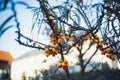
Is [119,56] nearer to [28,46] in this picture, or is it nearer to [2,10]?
[28,46]

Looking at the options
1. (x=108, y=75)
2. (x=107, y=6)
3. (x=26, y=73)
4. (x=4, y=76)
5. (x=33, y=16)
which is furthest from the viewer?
(x=4, y=76)

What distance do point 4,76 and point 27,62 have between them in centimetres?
578

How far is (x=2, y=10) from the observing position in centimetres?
112

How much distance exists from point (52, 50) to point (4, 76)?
2801cm

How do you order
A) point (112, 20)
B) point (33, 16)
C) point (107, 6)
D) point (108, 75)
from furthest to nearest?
1. point (108, 75)
2. point (112, 20)
3. point (107, 6)
4. point (33, 16)

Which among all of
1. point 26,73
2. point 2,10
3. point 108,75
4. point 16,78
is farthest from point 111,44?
point 16,78

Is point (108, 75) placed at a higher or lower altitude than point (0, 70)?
lower

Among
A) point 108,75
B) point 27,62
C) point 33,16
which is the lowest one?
point 108,75

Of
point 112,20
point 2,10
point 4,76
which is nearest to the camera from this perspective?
point 2,10

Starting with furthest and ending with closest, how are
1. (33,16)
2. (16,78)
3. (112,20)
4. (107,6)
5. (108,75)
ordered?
(16,78), (108,75), (112,20), (107,6), (33,16)

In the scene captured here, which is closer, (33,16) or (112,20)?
(33,16)

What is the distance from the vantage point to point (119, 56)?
320 centimetres

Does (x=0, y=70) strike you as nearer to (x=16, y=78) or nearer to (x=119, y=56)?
(x=16, y=78)

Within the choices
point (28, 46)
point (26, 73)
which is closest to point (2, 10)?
point (28, 46)
